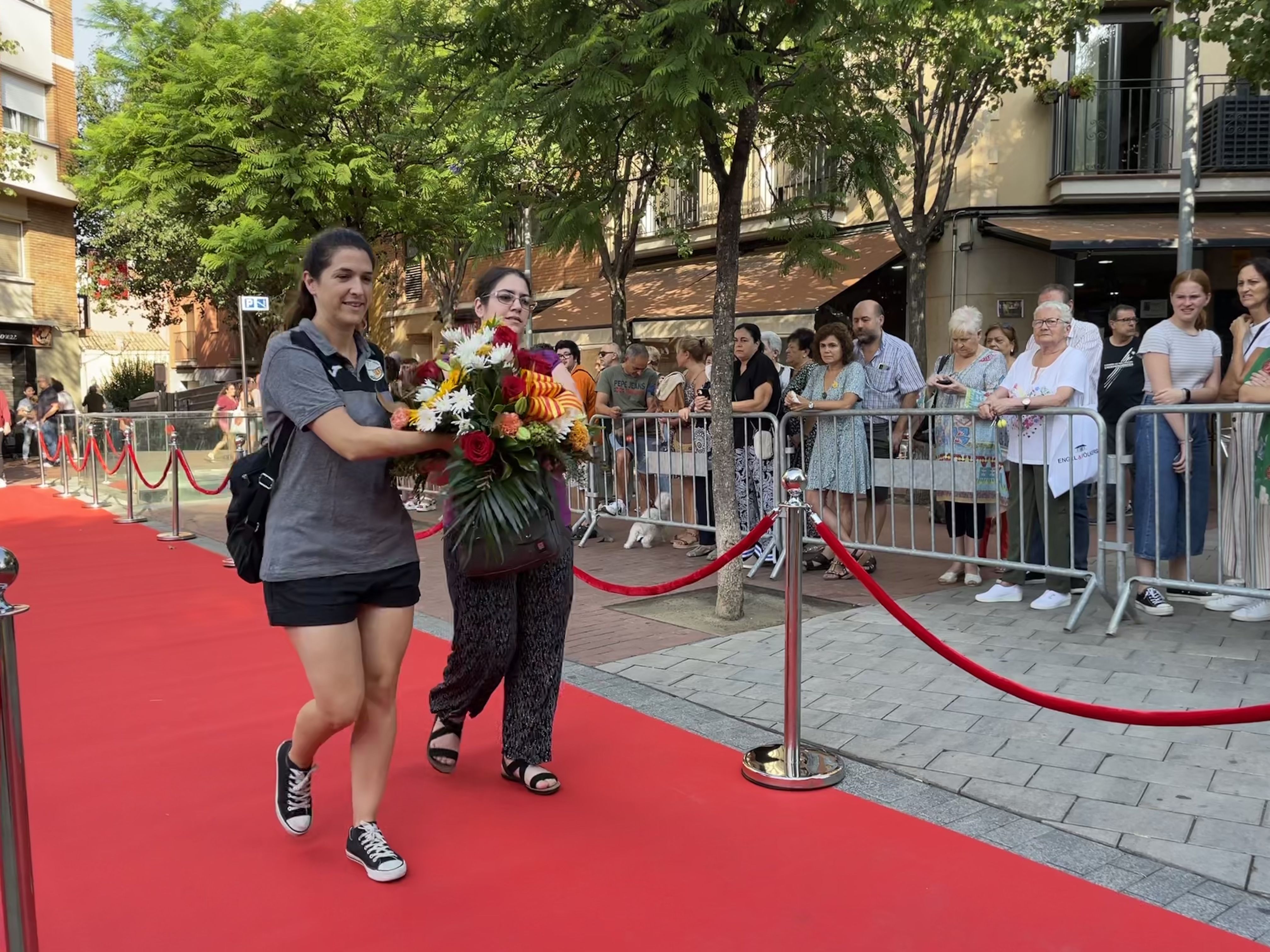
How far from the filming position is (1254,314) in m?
6.18

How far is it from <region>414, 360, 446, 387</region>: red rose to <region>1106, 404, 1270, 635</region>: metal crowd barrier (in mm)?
4108

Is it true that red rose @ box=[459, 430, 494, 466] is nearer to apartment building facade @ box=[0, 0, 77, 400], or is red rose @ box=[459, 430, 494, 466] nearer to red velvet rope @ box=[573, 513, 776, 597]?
red velvet rope @ box=[573, 513, 776, 597]

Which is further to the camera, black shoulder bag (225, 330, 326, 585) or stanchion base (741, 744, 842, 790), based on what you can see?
stanchion base (741, 744, 842, 790)

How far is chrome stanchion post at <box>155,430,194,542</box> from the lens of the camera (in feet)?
35.8

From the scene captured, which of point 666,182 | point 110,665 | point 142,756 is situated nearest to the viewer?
point 142,756

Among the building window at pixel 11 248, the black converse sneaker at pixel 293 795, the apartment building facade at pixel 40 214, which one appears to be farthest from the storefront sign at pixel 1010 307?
the building window at pixel 11 248

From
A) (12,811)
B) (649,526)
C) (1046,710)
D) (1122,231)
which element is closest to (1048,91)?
(1122,231)

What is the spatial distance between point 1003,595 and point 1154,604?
90cm

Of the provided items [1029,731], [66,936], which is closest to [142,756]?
[66,936]

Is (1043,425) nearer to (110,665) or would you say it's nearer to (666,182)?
(110,665)

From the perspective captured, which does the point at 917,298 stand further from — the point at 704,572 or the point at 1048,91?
the point at 704,572

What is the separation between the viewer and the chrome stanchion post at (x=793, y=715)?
12.9 ft

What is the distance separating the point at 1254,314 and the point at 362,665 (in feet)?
18.5

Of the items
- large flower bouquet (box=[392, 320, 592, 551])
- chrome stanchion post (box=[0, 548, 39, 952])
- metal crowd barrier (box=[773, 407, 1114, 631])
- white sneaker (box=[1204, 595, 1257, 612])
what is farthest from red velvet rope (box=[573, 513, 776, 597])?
white sneaker (box=[1204, 595, 1257, 612])
